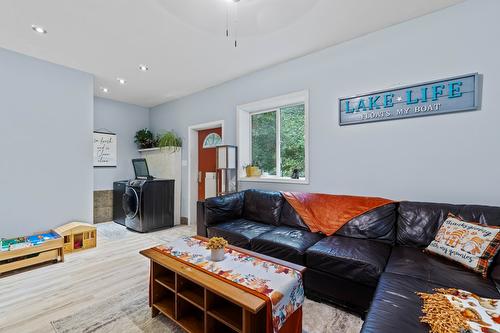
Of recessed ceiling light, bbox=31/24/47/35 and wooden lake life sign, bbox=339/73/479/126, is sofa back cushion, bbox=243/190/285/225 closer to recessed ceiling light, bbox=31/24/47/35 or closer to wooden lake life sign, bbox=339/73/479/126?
wooden lake life sign, bbox=339/73/479/126

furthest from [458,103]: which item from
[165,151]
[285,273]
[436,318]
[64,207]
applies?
[64,207]

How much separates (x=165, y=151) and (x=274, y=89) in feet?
9.21

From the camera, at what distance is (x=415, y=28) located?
2.30 meters

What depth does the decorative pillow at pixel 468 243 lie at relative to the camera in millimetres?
1576

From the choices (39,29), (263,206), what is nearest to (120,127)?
(39,29)

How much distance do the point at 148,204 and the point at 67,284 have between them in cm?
192

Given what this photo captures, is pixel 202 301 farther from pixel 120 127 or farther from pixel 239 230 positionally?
pixel 120 127

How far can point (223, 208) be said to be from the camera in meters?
3.04

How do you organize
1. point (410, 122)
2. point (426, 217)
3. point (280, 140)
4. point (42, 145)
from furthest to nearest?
1. point (280, 140)
2. point (42, 145)
3. point (410, 122)
4. point (426, 217)

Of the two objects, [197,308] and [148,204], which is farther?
[148,204]

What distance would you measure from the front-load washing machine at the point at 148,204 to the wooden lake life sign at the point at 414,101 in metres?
3.46

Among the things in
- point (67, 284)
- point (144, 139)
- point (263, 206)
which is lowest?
point (67, 284)

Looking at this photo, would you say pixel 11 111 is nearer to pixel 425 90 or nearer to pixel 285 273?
pixel 285 273

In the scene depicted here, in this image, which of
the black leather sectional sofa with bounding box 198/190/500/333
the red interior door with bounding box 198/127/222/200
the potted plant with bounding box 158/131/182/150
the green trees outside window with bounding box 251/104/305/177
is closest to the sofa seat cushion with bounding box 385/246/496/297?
the black leather sectional sofa with bounding box 198/190/500/333
